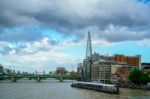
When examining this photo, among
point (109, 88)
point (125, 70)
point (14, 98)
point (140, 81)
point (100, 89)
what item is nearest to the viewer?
point (14, 98)

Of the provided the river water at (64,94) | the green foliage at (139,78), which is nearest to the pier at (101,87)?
the river water at (64,94)

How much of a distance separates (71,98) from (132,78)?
63369 mm

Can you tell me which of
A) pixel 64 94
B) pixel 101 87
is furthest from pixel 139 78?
pixel 64 94

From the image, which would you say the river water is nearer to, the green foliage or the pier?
the pier

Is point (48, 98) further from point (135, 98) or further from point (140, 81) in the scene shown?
point (140, 81)

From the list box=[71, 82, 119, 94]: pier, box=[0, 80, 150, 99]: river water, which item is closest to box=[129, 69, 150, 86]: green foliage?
box=[71, 82, 119, 94]: pier

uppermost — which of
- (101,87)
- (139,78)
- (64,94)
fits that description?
(139,78)

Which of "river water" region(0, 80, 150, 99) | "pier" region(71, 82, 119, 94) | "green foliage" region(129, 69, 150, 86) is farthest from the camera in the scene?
"green foliage" region(129, 69, 150, 86)

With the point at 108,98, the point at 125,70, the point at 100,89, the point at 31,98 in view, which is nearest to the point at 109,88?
the point at 100,89

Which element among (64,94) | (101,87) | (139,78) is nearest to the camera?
(64,94)

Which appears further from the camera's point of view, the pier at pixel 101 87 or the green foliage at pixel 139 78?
the green foliage at pixel 139 78

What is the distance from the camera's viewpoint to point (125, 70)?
652 feet

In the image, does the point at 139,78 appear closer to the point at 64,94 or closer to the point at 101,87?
the point at 101,87

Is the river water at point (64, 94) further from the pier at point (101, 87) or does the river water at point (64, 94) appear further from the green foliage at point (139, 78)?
the green foliage at point (139, 78)
